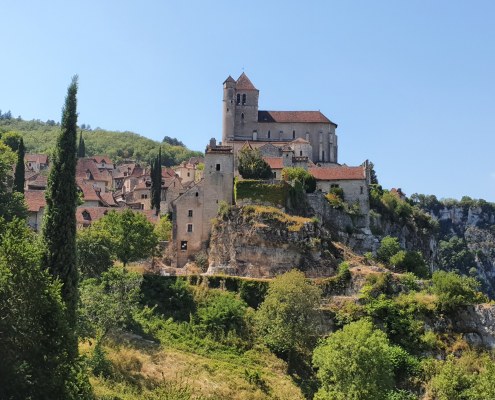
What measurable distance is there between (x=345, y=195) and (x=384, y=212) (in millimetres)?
8433

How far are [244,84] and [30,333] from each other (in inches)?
2874

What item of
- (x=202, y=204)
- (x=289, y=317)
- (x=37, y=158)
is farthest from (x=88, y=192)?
(x=289, y=317)

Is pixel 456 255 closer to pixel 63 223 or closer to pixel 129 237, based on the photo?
pixel 129 237

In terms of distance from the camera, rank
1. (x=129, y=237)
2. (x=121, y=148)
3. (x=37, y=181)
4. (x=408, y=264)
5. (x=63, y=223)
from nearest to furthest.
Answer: (x=63, y=223)
(x=129, y=237)
(x=408, y=264)
(x=37, y=181)
(x=121, y=148)

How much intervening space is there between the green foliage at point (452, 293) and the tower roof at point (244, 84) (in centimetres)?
4598

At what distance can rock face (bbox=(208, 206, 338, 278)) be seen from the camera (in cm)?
6512

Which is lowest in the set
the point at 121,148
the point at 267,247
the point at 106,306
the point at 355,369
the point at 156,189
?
the point at 355,369

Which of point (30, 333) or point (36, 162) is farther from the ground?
point (36, 162)

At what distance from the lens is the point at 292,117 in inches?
3952

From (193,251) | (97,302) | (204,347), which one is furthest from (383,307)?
(97,302)

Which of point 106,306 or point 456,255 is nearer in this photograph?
point 106,306

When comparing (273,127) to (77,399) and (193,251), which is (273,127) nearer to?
(193,251)

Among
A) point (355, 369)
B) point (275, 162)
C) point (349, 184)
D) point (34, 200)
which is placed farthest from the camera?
point (349, 184)

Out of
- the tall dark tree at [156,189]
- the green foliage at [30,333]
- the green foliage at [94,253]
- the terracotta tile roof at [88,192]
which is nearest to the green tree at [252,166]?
the green foliage at [94,253]
